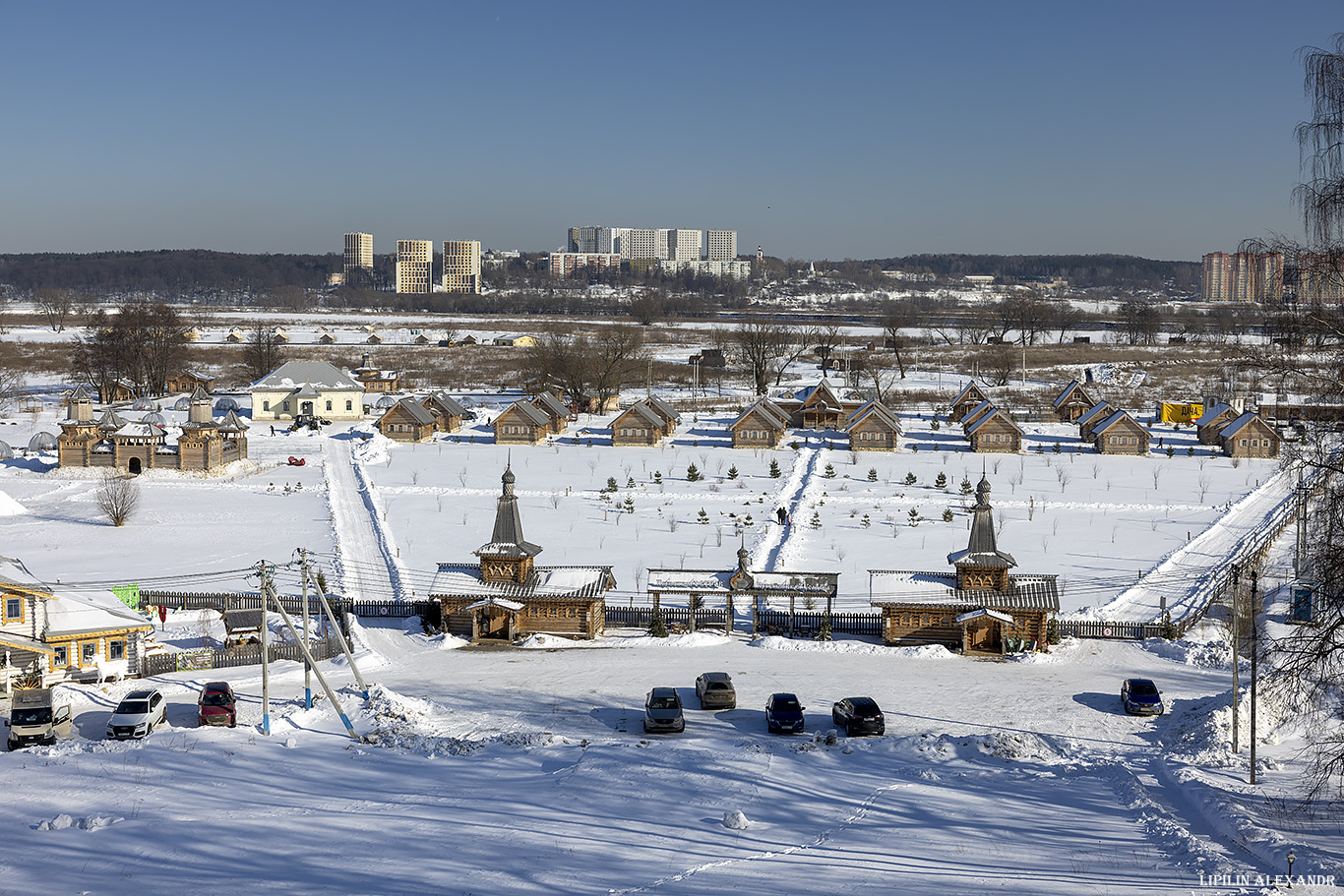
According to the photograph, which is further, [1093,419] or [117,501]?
[1093,419]

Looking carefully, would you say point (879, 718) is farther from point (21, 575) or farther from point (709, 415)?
point (709, 415)

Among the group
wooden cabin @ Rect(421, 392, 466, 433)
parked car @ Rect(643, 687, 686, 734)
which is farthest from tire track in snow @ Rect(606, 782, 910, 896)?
wooden cabin @ Rect(421, 392, 466, 433)

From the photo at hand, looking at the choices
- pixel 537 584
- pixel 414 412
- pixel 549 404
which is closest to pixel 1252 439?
pixel 549 404

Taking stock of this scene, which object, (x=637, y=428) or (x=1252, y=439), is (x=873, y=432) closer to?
(x=637, y=428)

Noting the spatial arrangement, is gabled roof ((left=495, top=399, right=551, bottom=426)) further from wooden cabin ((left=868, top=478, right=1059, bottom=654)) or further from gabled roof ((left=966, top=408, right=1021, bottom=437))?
wooden cabin ((left=868, top=478, right=1059, bottom=654))

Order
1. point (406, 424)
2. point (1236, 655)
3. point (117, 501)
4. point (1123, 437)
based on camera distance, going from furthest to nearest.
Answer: point (406, 424) → point (1123, 437) → point (117, 501) → point (1236, 655)

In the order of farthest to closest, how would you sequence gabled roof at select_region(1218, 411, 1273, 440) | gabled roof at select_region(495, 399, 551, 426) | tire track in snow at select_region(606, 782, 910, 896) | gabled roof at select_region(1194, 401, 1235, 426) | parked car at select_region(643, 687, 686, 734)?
1. gabled roof at select_region(1194, 401, 1235, 426)
2. gabled roof at select_region(495, 399, 551, 426)
3. gabled roof at select_region(1218, 411, 1273, 440)
4. parked car at select_region(643, 687, 686, 734)
5. tire track in snow at select_region(606, 782, 910, 896)

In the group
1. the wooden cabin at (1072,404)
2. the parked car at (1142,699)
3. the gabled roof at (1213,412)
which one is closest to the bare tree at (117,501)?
the parked car at (1142,699)
